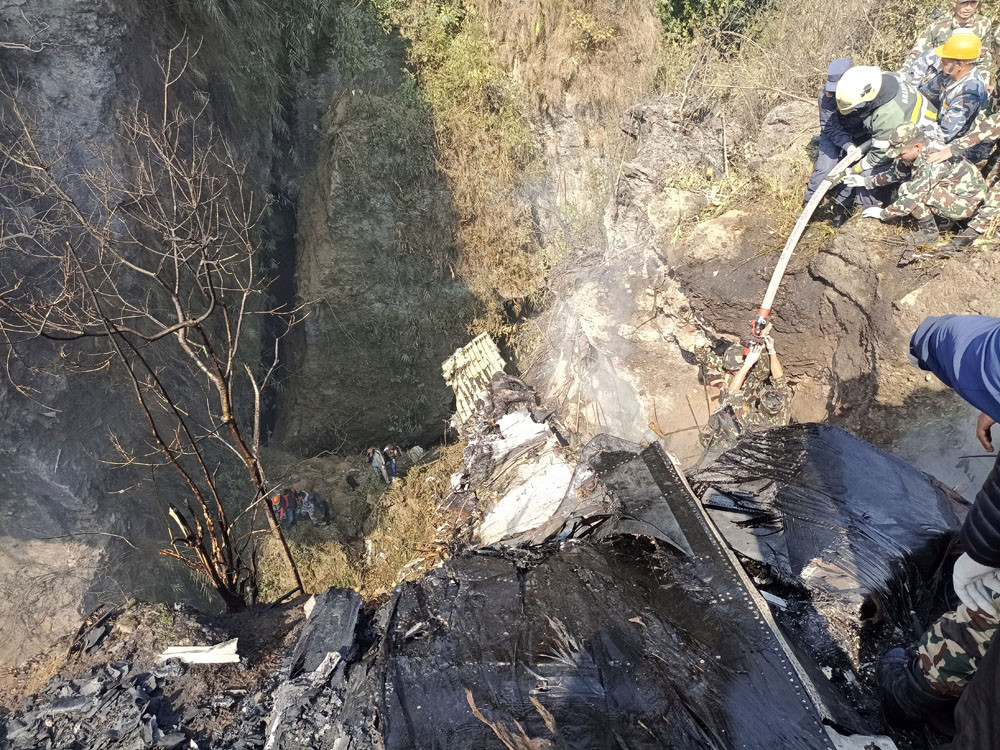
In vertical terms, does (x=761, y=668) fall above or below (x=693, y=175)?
below

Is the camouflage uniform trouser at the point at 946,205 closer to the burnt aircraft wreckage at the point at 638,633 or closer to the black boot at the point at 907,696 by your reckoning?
the burnt aircraft wreckage at the point at 638,633

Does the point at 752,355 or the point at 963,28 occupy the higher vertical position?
the point at 963,28

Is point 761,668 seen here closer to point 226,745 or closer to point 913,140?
point 226,745

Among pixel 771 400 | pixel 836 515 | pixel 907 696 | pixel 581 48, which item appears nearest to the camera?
pixel 907 696

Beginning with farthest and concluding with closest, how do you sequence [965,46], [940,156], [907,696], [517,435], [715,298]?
[715,298], [517,435], [940,156], [965,46], [907,696]

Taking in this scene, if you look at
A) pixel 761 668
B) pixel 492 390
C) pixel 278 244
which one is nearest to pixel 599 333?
pixel 492 390

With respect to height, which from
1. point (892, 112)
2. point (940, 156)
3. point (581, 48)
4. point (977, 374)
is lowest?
point (977, 374)

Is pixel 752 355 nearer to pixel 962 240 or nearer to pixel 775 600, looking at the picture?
pixel 962 240

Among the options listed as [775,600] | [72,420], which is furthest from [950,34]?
[72,420]
